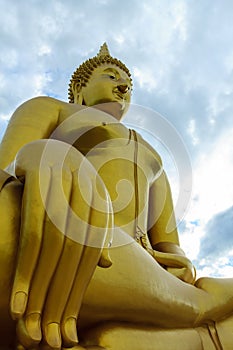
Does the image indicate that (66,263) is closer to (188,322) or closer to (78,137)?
(188,322)

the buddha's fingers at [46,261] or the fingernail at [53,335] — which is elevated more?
the buddha's fingers at [46,261]

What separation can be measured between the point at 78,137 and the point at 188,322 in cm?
128

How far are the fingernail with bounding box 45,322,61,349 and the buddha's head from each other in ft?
7.19

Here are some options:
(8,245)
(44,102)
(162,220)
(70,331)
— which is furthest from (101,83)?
(70,331)

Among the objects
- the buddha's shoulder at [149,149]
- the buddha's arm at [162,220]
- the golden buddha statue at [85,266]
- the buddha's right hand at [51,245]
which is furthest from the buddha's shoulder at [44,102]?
the buddha's right hand at [51,245]

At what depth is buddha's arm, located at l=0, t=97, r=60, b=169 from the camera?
2.49 metres

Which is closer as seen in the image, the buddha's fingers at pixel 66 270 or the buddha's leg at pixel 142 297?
the buddha's fingers at pixel 66 270

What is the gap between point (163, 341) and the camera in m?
1.84

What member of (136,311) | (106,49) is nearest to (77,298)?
(136,311)

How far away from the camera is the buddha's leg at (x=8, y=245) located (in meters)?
1.45

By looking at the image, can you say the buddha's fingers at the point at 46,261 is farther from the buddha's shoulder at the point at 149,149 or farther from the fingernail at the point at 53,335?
the buddha's shoulder at the point at 149,149

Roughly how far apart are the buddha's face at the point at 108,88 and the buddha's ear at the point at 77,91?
0.03 meters

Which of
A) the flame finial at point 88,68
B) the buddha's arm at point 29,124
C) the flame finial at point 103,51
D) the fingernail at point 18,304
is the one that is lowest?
the fingernail at point 18,304

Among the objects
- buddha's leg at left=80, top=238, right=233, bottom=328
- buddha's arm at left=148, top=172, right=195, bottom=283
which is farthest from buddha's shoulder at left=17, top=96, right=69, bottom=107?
buddha's leg at left=80, top=238, right=233, bottom=328
